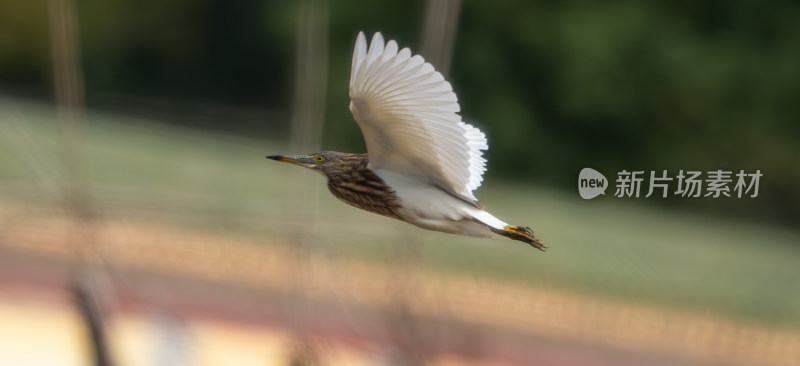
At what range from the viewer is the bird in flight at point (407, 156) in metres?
0.79

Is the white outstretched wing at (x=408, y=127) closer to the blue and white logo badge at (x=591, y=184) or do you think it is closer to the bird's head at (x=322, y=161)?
the bird's head at (x=322, y=161)

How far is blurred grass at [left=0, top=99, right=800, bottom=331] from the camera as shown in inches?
111

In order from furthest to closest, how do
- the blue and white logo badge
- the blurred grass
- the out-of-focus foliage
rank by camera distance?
the out-of-focus foliage → the blurred grass → the blue and white logo badge

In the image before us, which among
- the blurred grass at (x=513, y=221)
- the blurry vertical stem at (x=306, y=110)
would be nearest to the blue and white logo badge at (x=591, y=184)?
the blurry vertical stem at (x=306, y=110)

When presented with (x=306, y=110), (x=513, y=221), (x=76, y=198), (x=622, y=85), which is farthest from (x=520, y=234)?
(x=622, y=85)

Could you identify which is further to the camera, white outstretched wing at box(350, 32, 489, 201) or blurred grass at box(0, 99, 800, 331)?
blurred grass at box(0, 99, 800, 331)

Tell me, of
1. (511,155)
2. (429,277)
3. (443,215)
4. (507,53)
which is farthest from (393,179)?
(507,53)

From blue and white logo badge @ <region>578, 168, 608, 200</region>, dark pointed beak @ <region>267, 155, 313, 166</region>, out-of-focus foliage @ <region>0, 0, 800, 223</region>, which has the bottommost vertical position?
out-of-focus foliage @ <region>0, 0, 800, 223</region>

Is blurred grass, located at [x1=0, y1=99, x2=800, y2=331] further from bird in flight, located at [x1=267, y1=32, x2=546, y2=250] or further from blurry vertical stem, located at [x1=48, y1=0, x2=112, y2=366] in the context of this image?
bird in flight, located at [x1=267, y1=32, x2=546, y2=250]

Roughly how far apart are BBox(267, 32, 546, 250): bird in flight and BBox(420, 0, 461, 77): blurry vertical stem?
3cm

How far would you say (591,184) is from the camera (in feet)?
2.31

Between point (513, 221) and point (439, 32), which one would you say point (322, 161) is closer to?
point (439, 32)

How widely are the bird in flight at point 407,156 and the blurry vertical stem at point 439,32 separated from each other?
33mm

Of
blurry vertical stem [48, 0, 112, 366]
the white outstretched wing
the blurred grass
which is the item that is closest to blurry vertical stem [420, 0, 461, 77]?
the white outstretched wing
